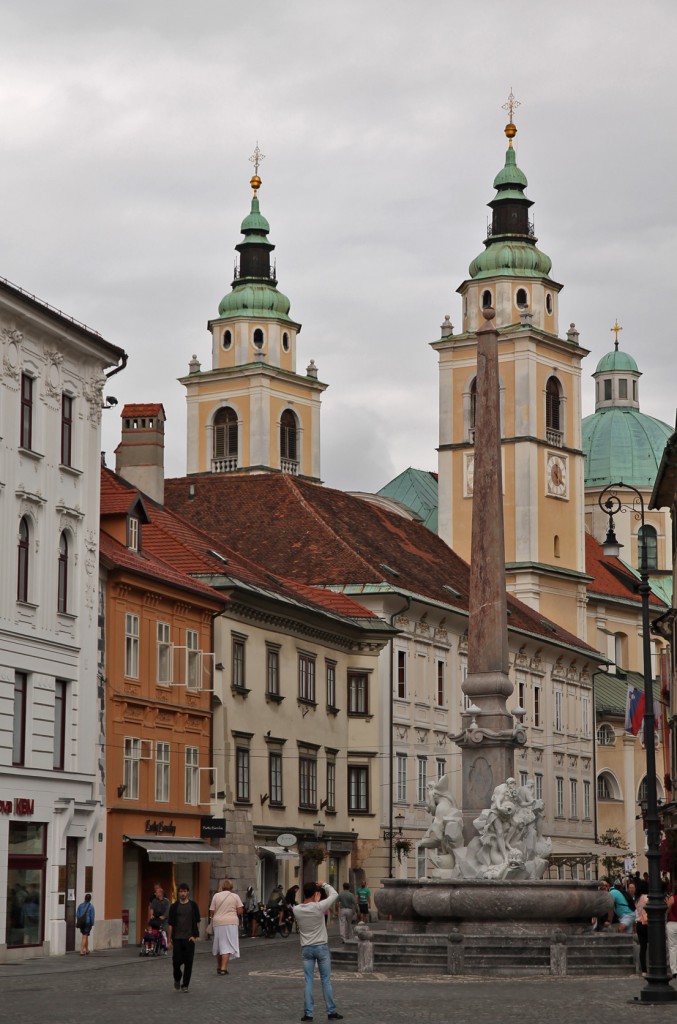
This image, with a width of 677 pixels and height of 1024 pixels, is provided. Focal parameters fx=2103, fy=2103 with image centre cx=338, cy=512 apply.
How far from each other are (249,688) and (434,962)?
26872 millimetres

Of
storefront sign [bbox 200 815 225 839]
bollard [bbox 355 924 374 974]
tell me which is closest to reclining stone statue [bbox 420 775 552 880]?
bollard [bbox 355 924 374 974]

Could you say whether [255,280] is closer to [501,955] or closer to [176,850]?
[176,850]

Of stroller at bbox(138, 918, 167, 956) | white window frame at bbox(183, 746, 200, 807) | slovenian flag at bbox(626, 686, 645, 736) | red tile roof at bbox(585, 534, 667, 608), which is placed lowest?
stroller at bbox(138, 918, 167, 956)

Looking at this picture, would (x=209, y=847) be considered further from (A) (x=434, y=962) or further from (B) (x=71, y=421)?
(A) (x=434, y=962)

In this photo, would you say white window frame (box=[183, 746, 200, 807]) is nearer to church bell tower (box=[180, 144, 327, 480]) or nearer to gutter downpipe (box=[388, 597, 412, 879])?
gutter downpipe (box=[388, 597, 412, 879])

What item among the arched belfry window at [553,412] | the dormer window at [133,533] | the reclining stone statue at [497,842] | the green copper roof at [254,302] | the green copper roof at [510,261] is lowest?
the reclining stone statue at [497,842]

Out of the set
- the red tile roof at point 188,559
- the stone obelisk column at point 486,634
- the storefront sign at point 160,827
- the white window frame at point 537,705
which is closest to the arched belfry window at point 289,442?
the white window frame at point 537,705

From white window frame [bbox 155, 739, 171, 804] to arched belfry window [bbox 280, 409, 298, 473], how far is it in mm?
75988

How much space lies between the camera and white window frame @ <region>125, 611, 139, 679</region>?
48.8m

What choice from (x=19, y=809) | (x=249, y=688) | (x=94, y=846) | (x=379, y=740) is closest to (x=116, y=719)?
(x=94, y=846)

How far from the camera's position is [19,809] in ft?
138

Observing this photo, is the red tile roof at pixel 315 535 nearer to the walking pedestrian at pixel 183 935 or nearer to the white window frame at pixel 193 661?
the white window frame at pixel 193 661

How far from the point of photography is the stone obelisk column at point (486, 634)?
36125mm

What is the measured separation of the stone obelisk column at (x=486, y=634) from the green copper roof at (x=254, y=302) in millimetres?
92190
